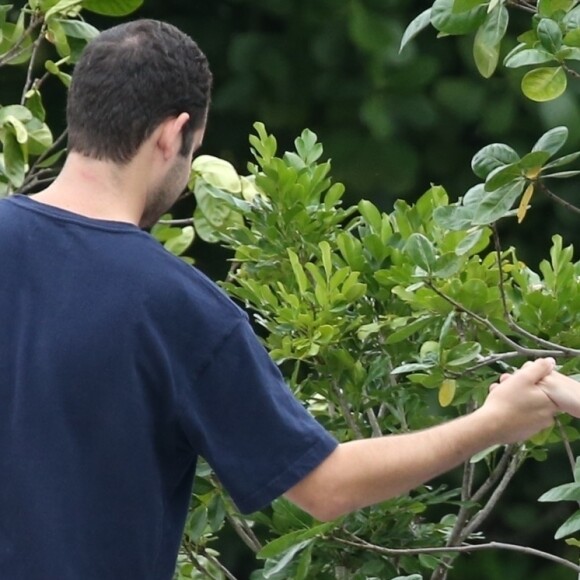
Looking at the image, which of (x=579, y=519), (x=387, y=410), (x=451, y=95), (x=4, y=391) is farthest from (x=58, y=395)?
(x=451, y=95)

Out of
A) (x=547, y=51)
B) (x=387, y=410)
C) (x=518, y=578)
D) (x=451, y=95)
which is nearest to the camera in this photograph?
(x=547, y=51)

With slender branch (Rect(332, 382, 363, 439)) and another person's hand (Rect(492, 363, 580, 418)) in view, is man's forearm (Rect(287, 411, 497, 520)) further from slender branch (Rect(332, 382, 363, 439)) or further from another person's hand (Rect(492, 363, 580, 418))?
slender branch (Rect(332, 382, 363, 439))

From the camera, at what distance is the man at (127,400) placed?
1.67m

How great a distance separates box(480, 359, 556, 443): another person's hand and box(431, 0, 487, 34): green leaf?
0.56m

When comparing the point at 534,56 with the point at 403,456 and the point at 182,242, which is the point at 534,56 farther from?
the point at 182,242

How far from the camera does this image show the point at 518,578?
13.6 ft

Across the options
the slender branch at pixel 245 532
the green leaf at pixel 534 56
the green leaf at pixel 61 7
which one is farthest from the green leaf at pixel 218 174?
the green leaf at pixel 534 56

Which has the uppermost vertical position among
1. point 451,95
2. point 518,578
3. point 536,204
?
→ point 451,95

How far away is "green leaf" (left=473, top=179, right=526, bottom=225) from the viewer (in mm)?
1986

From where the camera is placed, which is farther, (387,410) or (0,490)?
(387,410)

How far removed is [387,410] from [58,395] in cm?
109

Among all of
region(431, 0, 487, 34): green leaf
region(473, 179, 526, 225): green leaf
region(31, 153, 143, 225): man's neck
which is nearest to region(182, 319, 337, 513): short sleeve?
region(31, 153, 143, 225): man's neck

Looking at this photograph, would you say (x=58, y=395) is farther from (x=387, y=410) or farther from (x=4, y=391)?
(x=387, y=410)

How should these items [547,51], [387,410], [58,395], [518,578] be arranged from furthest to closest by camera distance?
[518,578] → [387,410] → [547,51] → [58,395]
